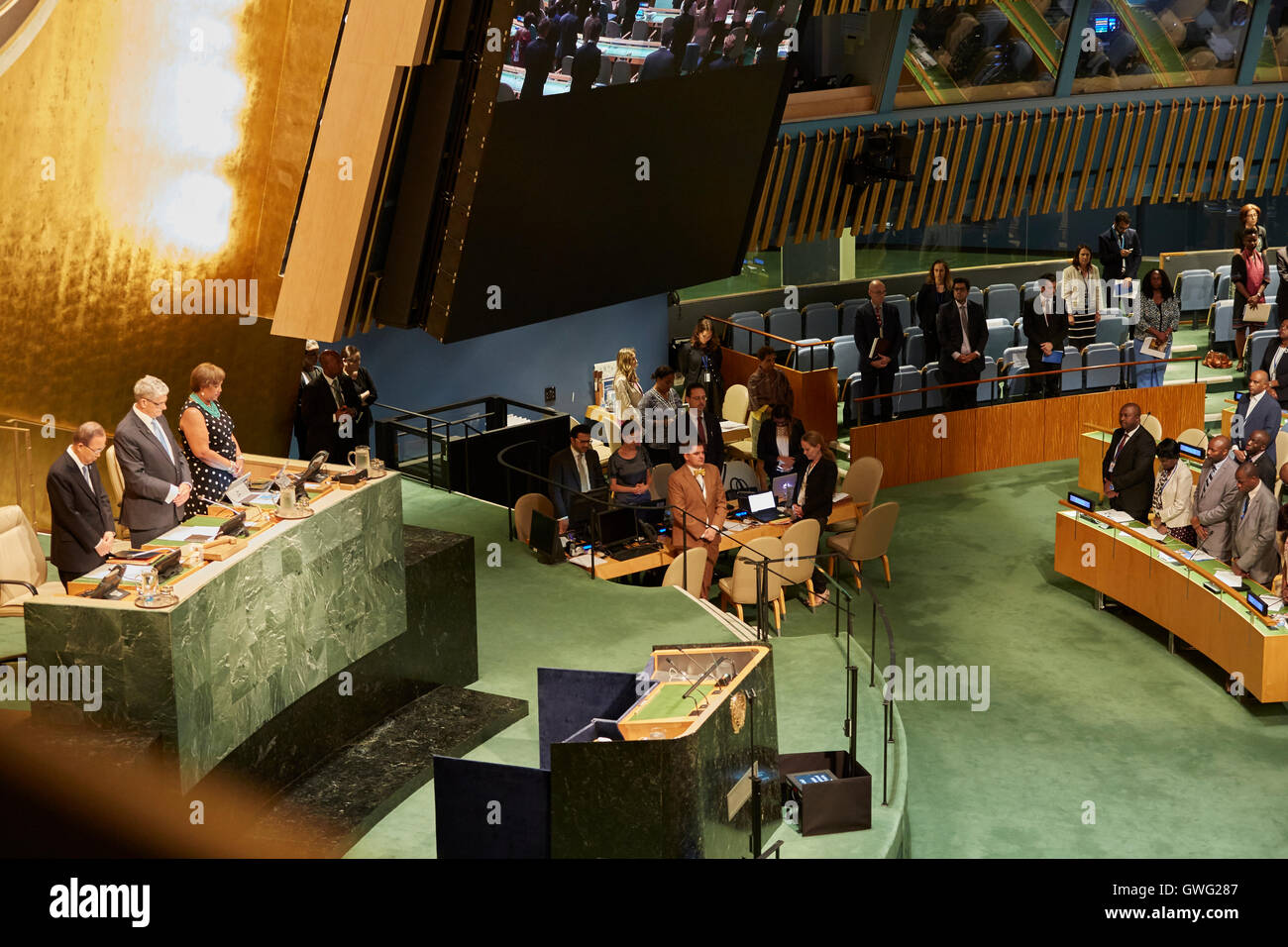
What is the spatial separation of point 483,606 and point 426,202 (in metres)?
2.58

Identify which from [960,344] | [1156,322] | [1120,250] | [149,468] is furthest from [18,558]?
[1120,250]

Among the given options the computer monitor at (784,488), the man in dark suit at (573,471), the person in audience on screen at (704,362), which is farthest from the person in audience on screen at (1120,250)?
the man in dark suit at (573,471)

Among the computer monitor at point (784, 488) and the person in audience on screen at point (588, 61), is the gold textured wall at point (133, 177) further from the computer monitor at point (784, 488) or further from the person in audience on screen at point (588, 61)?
the computer monitor at point (784, 488)

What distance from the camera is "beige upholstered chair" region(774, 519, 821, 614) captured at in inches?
430

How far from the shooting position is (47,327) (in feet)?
31.7

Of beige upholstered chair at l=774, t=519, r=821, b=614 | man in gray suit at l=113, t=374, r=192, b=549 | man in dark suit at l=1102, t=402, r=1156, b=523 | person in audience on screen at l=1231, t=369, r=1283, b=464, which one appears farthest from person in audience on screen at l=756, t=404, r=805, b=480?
man in gray suit at l=113, t=374, r=192, b=549

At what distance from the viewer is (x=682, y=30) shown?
31.9ft

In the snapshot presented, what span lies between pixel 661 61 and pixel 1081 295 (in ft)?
20.7

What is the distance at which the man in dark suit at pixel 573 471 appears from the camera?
1109 centimetres

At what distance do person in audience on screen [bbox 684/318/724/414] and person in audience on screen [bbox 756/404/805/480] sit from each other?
2058mm

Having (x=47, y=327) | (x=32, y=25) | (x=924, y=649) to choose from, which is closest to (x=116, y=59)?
(x=32, y=25)

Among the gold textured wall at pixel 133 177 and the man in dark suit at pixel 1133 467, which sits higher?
the gold textured wall at pixel 133 177

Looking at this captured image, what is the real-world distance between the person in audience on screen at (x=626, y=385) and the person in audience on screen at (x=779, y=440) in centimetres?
125
